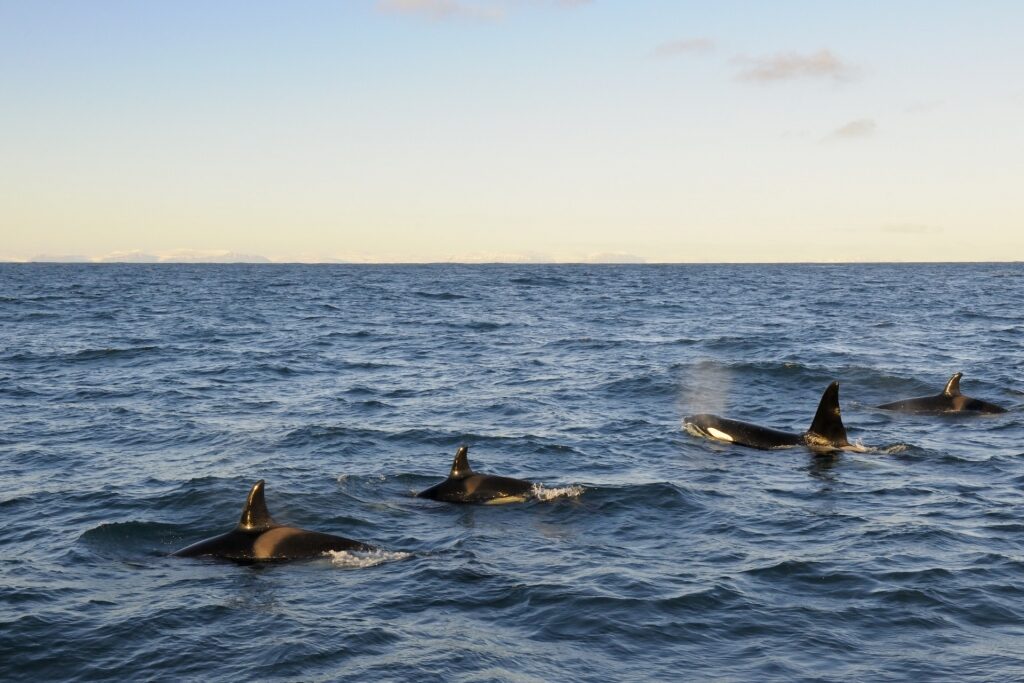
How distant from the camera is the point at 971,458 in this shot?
2041cm

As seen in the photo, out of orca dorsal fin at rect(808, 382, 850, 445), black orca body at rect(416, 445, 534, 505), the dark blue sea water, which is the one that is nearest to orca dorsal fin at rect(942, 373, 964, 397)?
the dark blue sea water

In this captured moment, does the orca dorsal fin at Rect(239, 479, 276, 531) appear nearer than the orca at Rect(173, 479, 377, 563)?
No

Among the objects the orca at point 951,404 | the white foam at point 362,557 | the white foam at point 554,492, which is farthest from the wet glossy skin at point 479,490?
the orca at point 951,404

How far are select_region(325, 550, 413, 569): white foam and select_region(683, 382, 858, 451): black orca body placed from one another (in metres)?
10.2

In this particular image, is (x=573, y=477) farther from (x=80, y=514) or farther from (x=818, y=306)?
(x=818, y=306)

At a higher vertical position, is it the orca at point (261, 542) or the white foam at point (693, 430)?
the white foam at point (693, 430)

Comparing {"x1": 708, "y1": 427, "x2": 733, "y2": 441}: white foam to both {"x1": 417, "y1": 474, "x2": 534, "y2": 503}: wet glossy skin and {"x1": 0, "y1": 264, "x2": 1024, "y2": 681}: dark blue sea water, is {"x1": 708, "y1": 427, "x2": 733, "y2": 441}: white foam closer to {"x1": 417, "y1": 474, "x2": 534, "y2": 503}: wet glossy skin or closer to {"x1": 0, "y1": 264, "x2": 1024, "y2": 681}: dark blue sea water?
{"x1": 0, "y1": 264, "x2": 1024, "y2": 681}: dark blue sea water

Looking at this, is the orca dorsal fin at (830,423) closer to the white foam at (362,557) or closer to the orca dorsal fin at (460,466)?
the orca dorsal fin at (460,466)

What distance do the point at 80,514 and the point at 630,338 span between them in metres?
34.0

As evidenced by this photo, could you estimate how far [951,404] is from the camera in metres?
25.6

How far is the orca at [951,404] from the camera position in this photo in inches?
1005

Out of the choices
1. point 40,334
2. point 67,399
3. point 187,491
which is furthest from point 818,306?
point 187,491

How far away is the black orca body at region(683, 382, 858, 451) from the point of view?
829 inches

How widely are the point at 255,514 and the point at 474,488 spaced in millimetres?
4086
